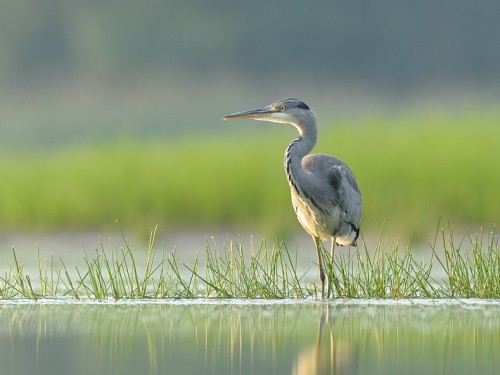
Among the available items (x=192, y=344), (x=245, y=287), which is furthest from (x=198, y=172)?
(x=192, y=344)

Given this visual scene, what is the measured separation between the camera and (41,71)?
31.6 metres

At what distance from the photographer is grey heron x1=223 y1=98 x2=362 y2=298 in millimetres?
8445

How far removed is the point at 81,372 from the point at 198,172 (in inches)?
341

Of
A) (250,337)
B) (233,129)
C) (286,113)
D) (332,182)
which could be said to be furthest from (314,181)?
(233,129)

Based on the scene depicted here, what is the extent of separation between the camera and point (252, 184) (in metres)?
13.5

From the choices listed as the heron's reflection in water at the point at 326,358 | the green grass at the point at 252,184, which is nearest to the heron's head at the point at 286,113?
the heron's reflection in water at the point at 326,358

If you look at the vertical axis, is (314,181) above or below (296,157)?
below

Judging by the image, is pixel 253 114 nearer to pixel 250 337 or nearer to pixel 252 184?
pixel 250 337

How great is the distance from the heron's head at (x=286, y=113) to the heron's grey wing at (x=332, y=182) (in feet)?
0.98

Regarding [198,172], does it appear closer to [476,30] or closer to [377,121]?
[377,121]

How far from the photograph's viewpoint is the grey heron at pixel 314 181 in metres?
8.45

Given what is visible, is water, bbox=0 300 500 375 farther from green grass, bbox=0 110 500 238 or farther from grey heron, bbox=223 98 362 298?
green grass, bbox=0 110 500 238

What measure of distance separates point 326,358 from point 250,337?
2.29ft

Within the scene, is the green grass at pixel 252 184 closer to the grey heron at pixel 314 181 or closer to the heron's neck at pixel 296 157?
the grey heron at pixel 314 181
